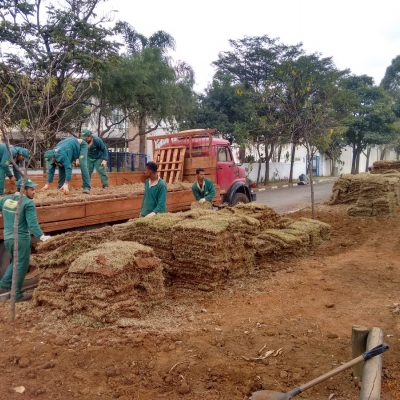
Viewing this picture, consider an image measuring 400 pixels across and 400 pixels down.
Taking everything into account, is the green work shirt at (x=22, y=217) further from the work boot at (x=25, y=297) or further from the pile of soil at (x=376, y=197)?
the pile of soil at (x=376, y=197)

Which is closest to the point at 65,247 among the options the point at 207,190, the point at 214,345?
the point at 214,345

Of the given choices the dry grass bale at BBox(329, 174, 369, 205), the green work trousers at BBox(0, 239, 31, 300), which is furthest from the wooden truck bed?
the dry grass bale at BBox(329, 174, 369, 205)

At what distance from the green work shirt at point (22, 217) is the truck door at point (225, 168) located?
647cm

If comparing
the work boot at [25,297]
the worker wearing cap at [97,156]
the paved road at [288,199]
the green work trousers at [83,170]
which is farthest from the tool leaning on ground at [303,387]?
the paved road at [288,199]

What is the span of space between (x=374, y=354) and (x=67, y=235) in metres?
4.05

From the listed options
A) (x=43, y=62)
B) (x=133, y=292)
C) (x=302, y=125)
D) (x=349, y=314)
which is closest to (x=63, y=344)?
(x=133, y=292)

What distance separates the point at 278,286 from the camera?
6.83 meters

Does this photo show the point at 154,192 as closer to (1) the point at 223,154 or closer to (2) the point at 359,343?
(2) the point at 359,343

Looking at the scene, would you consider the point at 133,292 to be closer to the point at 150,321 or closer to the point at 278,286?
the point at 150,321

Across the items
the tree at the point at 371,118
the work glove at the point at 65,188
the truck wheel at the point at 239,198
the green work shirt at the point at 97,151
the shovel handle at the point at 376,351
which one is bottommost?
the shovel handle at the point at 376,351

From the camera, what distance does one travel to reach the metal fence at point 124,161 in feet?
78.2

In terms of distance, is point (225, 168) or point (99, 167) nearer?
point (99, 167)

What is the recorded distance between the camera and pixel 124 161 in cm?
2466

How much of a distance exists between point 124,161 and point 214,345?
68.4 feet
